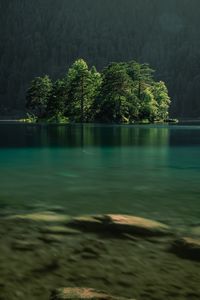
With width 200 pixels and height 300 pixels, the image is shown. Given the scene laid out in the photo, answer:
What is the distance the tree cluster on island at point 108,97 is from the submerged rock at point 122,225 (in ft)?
368

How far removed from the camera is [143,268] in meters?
9.58

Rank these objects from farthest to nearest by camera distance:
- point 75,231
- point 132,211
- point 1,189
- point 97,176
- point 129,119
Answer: point 129,119, point 97,176, point 1,189, point 132,211, point 75,231

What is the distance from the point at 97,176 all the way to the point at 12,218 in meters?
10.9

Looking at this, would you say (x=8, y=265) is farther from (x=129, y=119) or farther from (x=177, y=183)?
(x=129, y=119)

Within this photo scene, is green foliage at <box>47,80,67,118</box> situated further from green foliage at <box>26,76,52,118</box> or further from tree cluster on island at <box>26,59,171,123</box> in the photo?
green foliage at <box>26,76,52,118</box>

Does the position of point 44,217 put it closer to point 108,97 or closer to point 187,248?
point 187,248

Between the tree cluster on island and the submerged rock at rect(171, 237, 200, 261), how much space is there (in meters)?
114

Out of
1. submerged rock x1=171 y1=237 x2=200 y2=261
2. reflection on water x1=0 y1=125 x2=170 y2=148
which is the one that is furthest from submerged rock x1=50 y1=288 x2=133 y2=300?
reflection on water x1=0 y1=125 x2=170 y2=148

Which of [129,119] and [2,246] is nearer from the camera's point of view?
[2,246]

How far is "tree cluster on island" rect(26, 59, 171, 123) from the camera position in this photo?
417ft

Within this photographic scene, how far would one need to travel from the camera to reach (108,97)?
125 metres

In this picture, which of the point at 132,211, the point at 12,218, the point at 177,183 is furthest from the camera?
the point at 177,183

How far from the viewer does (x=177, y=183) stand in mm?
21906

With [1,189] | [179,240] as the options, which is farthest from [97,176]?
[179,240]
